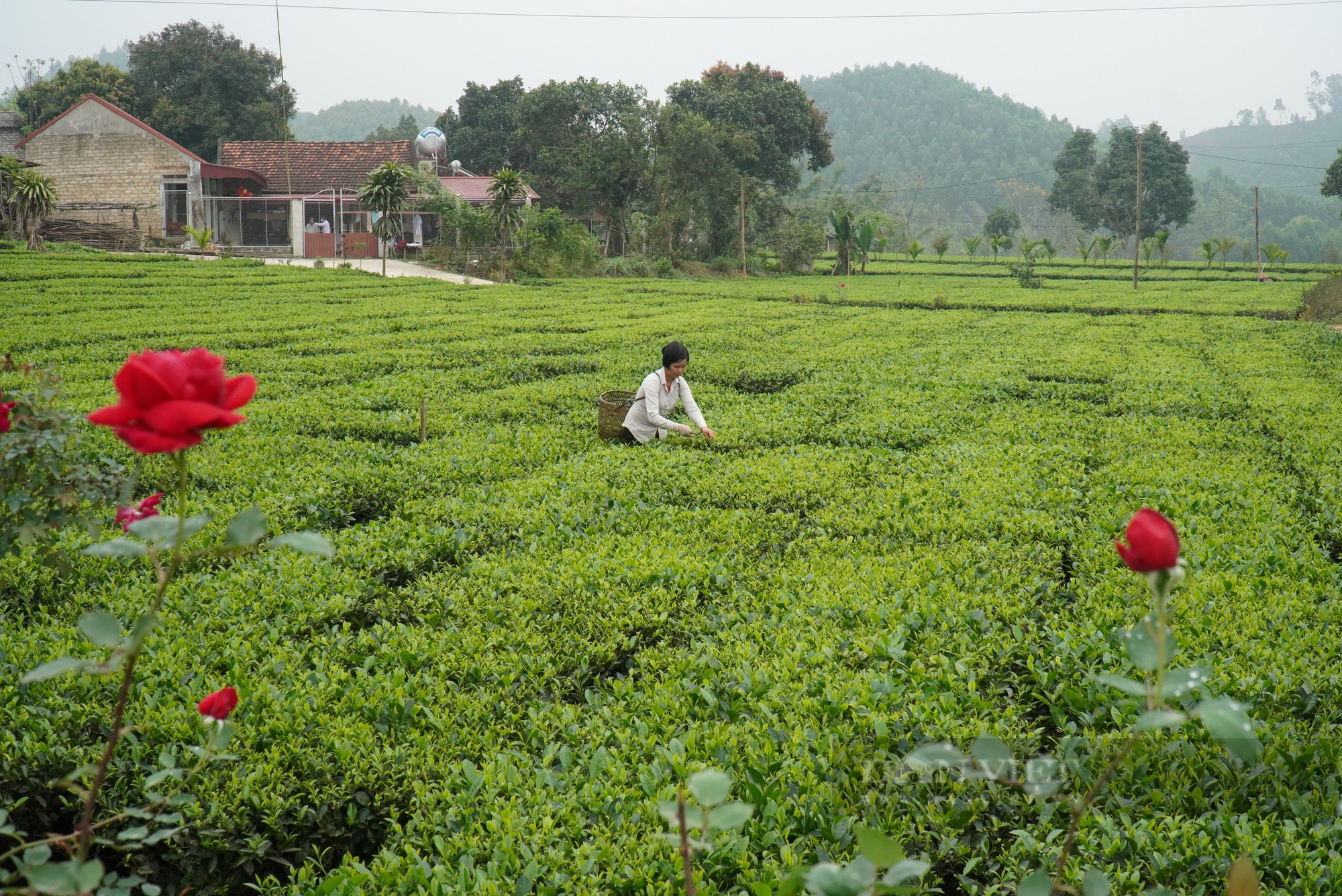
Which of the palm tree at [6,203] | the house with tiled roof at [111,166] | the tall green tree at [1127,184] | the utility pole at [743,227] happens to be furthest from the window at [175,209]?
the tall green tree at [1127,184]

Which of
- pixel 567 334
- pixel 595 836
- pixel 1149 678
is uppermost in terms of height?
pixel 567 334

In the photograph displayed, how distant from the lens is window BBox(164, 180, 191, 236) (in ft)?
109

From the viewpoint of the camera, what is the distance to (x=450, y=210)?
99.7 feet

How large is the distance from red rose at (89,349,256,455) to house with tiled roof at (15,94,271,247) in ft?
118

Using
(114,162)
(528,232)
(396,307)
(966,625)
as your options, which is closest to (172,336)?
(396,307)

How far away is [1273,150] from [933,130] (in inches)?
2347

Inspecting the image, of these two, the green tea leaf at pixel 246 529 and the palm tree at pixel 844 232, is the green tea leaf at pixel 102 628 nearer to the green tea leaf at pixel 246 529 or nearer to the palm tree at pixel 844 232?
the green tea leaf at pixel 246 529

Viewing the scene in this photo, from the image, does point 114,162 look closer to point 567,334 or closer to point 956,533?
point 567,334

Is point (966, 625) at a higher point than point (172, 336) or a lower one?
lower

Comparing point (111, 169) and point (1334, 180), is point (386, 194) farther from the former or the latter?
point (1334, 180)

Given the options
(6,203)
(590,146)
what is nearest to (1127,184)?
(590,146)

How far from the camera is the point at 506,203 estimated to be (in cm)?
2848

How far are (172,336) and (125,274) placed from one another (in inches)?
418

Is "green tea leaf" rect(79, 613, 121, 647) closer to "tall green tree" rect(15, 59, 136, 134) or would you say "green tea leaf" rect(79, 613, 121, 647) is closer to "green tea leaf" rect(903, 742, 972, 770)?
"green tea leaf" rect(903, 742, 972, 770)
